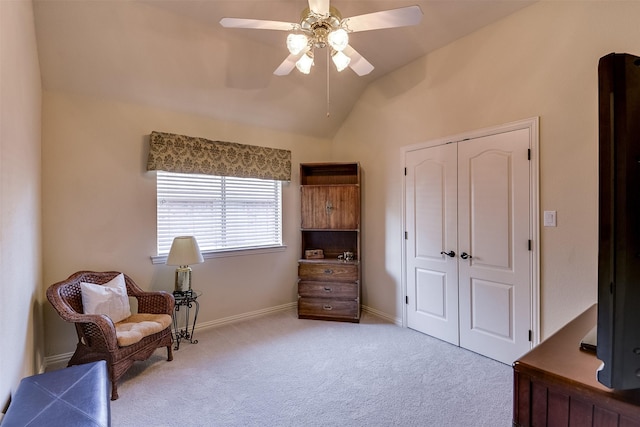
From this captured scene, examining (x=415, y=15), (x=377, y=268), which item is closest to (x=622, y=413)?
(x=415, y=15)

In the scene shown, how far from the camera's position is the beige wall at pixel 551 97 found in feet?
7.15

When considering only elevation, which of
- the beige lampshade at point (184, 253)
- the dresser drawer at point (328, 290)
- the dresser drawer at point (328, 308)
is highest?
the beige lampshade at point (184, 253)

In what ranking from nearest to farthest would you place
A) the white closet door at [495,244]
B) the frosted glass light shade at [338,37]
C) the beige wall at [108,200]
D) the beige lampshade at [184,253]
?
the frosted glass light shade at [338,37]
the white closet door at [495,244]
the beige wall at [108,200]
the beige lampshade at [184,253]

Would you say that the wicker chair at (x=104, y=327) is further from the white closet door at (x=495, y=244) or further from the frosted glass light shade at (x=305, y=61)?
the white closet door at (x=495, y=244)

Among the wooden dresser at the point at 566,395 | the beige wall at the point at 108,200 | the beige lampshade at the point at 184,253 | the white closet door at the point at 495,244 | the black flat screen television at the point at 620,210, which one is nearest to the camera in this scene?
the black flat screen television at the point at 620,210

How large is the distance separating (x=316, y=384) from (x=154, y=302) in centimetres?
164

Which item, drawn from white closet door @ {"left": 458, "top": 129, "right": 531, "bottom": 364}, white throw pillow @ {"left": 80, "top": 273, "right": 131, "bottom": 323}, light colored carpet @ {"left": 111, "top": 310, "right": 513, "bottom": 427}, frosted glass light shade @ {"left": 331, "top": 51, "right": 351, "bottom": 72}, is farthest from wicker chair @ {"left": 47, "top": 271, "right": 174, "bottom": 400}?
white closet door @ {"left": 458, "top": 129, "right": 531, "bottom": 364}

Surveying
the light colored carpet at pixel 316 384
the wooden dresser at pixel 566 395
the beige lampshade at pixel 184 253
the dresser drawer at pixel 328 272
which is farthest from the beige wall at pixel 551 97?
the beige lampshade at pixel 184 253

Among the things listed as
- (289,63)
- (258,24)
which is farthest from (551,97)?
(258,24)

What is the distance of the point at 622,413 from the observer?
0.77 metres

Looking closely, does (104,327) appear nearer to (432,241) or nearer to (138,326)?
(138,326)

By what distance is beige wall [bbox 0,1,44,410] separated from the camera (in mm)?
1525

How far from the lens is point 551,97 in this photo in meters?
2.38

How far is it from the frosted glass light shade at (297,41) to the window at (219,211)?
2.01 m
